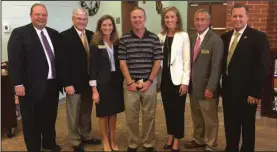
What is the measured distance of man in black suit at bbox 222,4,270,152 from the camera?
266 centimetres

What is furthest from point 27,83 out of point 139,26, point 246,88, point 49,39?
point 246,88

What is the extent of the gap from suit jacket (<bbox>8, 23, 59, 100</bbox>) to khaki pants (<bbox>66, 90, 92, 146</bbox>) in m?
0.33

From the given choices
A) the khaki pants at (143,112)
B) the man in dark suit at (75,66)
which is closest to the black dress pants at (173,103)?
the khaki pants at (143,112)

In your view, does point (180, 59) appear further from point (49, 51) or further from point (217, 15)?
point (217, 15)

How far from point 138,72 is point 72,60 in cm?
68

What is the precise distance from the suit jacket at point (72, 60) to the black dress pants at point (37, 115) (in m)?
0.17

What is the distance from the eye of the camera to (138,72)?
295 centimetres

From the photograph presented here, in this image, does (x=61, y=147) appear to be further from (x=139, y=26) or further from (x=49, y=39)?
(x=139, y=26)

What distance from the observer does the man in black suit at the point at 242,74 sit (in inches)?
105

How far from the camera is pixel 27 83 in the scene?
9.53 ft

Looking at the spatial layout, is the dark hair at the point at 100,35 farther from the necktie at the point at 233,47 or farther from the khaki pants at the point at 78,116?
the necktie at the point at 233,47

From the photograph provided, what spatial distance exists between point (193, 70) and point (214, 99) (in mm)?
360

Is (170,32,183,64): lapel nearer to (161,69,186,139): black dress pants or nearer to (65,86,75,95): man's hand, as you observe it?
(161,69,186,139): black dress pants

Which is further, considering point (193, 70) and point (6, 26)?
point (6, 26)
